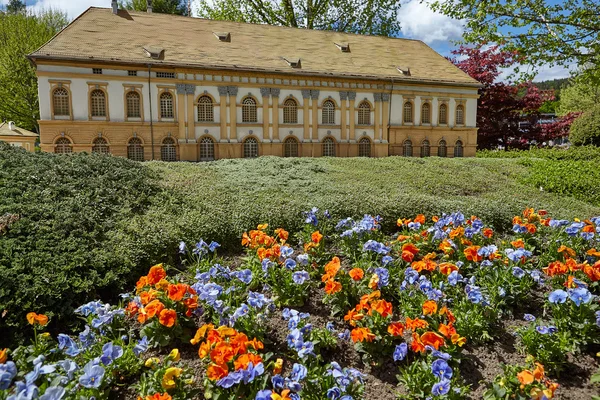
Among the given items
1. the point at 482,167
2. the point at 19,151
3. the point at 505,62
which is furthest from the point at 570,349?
the point at 505,62

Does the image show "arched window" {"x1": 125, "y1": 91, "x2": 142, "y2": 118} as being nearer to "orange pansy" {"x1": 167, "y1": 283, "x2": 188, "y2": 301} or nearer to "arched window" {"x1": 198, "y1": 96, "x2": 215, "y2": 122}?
"arched window" {"x1": 198, "y1": 96, "x2": 215, "y2": 122}

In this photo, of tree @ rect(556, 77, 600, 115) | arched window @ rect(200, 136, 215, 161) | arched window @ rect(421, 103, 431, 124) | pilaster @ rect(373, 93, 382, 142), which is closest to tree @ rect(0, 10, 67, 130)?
arched window @ rect(200, 136, 215, 161)

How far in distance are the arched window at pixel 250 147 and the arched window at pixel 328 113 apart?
16.8 ft

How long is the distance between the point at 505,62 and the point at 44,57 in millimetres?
32235

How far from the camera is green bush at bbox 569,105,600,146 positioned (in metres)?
26.5

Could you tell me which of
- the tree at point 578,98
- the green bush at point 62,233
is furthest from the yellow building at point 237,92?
the tree at point 578,98

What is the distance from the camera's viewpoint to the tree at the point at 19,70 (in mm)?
31547

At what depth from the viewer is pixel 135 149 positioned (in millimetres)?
25078

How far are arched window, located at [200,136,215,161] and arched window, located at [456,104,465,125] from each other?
61.0 ft

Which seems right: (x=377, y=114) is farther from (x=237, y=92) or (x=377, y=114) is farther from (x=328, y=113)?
(x=237, y=92)

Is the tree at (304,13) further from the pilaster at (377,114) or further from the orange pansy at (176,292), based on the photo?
the orange pansy at (176,292)

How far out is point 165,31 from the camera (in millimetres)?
27188

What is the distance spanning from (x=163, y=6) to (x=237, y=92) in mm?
21833

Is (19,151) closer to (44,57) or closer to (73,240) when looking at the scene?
(73,240)
